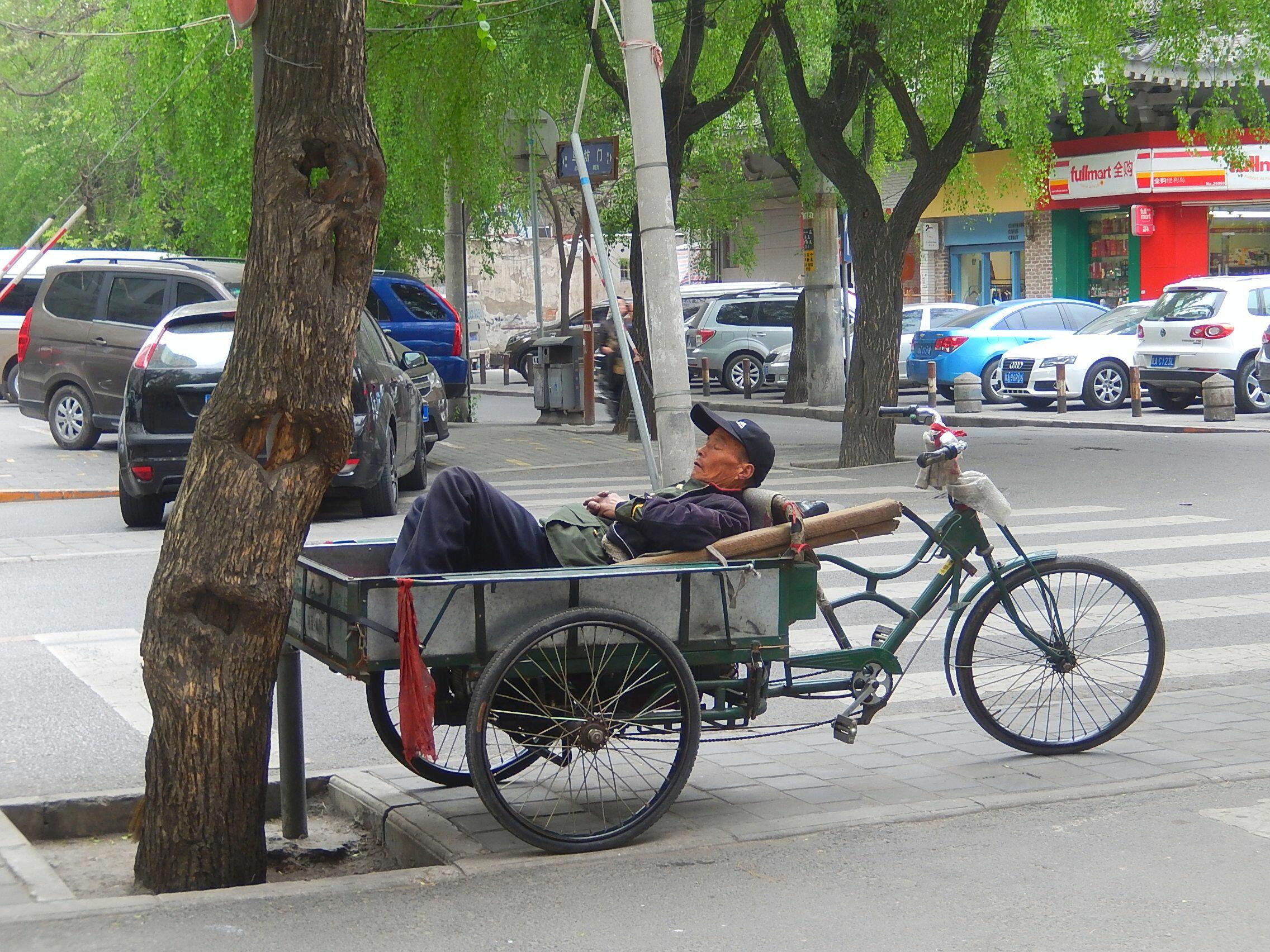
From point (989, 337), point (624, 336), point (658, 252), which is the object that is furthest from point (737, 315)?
point (658, 252)

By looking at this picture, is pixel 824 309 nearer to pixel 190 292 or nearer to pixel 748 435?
pixel 190 292

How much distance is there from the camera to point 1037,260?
35.2 meters

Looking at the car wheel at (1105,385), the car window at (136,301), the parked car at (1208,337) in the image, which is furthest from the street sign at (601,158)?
the car wheel at (1105,385)

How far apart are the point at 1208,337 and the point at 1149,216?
1239 centimetres

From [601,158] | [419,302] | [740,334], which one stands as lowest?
[740,334]

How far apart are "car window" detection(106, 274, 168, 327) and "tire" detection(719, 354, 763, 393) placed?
14.8 metres

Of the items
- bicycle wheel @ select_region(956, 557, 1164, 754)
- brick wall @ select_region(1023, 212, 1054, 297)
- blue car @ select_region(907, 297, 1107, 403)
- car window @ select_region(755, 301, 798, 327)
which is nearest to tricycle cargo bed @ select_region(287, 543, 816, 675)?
bicycle wheel @ select_region(956, 557, 1164, 754)

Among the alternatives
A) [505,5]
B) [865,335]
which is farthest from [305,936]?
[505,5]

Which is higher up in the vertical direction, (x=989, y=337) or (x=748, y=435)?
(x=989, y=337)

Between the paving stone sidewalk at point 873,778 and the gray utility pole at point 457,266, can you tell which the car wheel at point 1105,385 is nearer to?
the gray utility pole at point 457,266

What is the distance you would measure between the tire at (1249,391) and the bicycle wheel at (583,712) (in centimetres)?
1757

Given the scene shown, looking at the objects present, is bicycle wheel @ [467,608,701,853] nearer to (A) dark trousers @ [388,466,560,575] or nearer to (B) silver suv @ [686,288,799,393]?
(A) dark trousers @ [388,466,560,575]

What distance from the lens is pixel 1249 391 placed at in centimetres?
2098

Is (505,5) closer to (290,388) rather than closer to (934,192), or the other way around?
(934,192)
